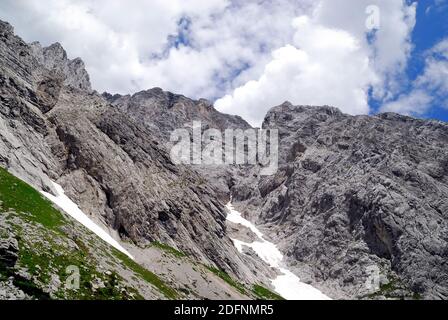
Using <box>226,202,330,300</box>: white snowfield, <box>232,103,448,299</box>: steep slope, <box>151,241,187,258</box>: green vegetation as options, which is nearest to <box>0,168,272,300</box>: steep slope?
<box>151,241,187,258</box>: green vegetation

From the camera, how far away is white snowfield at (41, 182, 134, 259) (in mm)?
87062

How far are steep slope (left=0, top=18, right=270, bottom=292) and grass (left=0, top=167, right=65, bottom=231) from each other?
396 inches

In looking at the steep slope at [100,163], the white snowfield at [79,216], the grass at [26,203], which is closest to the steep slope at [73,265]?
the grass at [26,203]

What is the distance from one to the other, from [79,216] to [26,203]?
24208 mm

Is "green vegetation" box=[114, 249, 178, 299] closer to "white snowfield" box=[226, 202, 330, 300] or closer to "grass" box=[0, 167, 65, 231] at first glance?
"grass" box=[0, 167, 65, 231]

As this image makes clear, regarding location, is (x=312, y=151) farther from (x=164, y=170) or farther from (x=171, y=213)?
(x=171, y=213)

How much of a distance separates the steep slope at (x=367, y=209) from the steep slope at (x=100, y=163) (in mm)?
32998

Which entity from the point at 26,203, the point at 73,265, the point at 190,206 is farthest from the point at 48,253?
the point at 190,206

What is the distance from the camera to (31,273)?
3884 centimetres

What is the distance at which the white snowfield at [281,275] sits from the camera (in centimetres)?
13175

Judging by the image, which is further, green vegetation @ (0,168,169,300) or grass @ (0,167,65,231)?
grass @ (0,167,65,231)

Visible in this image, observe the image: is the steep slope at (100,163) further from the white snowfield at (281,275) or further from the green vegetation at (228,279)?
the white snowfield at (281,275)

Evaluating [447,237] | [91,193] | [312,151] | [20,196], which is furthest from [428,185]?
[20,196]

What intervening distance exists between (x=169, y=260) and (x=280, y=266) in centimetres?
6763
